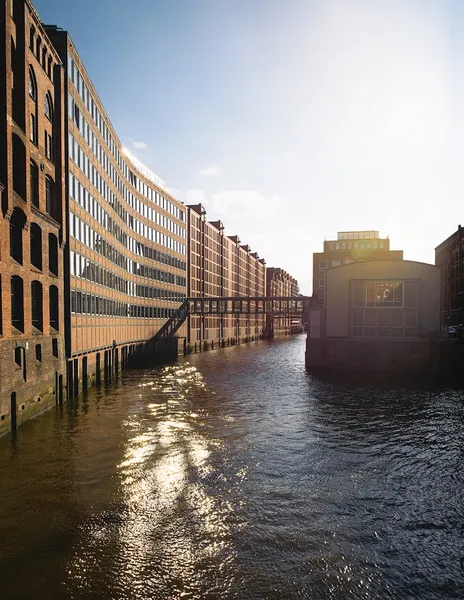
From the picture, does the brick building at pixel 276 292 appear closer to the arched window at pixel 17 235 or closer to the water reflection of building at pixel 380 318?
the water reflection of building at pixel 380 318

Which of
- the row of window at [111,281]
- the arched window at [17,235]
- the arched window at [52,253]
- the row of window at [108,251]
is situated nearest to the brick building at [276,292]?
the row of window at [111,281]

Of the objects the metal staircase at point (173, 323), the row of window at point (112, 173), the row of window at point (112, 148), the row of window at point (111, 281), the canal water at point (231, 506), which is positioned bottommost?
the canal water at point (231, 506)

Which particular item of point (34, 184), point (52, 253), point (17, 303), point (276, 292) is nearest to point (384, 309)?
point (52, 253)

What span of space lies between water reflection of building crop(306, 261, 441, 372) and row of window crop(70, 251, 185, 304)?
79.4 feet

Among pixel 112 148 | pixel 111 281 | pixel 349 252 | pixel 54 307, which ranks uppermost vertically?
pixel 112 148

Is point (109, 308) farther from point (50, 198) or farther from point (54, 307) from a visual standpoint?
point (50, 198)

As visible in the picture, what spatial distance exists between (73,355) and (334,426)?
64.9 feet

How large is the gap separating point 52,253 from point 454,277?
227ft

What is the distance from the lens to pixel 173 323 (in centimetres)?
7738

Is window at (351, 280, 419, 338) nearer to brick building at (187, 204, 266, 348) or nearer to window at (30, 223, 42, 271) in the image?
window at (30, 223, 42, 271)

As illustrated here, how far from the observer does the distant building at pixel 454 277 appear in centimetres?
7312

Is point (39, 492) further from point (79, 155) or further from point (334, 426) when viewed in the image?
point (79, 155)

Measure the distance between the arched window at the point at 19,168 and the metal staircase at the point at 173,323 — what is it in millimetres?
44655

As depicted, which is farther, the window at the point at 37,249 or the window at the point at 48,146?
the window at the point at 48,146
